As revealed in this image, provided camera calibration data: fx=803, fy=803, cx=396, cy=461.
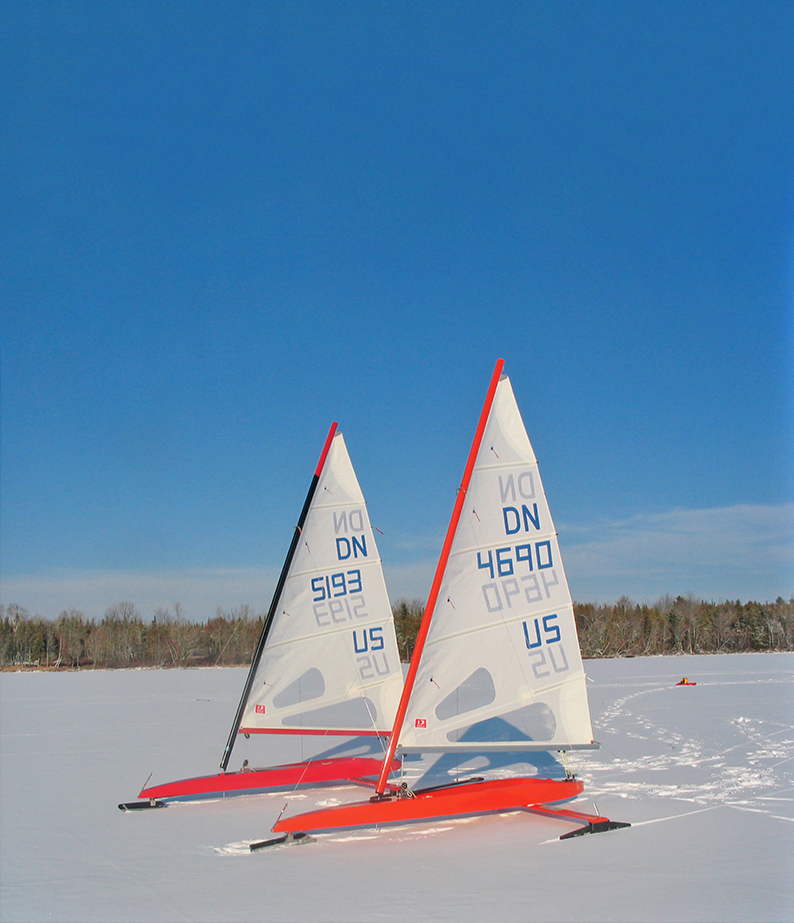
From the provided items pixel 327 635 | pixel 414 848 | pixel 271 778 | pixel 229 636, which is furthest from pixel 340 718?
pixel 229 636

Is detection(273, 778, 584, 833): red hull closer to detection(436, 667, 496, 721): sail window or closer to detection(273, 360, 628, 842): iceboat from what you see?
detection(273, 360, 628, 842): iceboat

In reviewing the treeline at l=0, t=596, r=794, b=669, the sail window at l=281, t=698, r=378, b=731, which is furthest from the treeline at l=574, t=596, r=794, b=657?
the sail window at l=281, t=698, r=378, b=731

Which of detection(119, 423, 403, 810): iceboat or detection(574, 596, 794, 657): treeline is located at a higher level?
detection(119, 423, 403, 810): iceboat

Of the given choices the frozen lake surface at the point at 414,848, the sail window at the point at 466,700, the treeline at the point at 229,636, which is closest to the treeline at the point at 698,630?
the treeline at the point at 229,636

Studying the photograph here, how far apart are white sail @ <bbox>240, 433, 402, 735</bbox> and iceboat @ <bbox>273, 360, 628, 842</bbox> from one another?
5.58 feet

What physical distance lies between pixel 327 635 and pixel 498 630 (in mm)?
2401

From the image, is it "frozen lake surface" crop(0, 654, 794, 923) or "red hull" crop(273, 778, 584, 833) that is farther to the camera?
"red hull" crop(273, 778, 584, 833)

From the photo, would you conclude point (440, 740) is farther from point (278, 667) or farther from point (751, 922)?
point (751, 922)

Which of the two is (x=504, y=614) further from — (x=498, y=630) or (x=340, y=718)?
(x=340, y=718)

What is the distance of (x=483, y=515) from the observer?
25.8 ft

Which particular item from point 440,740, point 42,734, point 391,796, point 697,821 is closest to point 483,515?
point 440,740

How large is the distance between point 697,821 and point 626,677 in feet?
71.4

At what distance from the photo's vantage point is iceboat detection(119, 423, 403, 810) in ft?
29.9

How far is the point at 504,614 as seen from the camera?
25.6 ft
